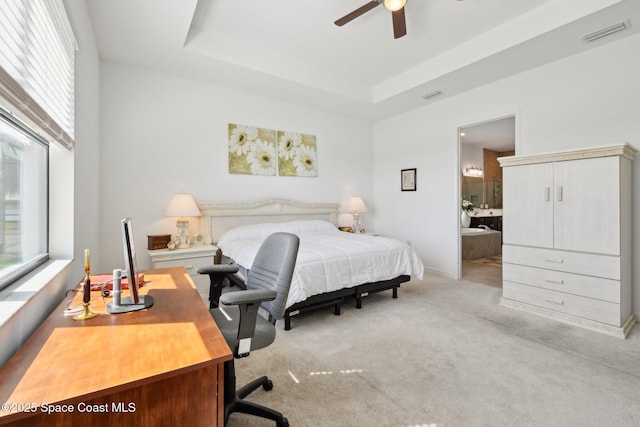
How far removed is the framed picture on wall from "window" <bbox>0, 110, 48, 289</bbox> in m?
4.69

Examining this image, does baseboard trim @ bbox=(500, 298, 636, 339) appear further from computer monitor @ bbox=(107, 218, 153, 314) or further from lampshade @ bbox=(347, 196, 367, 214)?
computer monitor @ bbox=(107, 218, 153, 314)

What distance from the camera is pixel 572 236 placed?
2900mm

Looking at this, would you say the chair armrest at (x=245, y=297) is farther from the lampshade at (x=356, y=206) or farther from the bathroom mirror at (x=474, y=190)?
the bathroom mirror at (x=474, y=190)

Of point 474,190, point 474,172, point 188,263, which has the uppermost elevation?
point 474,172

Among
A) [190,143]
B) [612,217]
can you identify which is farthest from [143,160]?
[612,217]

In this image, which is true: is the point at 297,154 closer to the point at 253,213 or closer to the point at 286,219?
the point at 286,219

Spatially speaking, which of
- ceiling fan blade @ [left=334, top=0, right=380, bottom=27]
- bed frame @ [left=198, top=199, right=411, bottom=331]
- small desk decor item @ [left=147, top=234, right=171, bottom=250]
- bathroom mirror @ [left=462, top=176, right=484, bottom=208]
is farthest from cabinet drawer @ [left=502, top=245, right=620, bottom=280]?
bathroom mirror @ [left=462, top=176, right=484, bottom=208]

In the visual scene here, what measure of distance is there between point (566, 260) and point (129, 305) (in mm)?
3615

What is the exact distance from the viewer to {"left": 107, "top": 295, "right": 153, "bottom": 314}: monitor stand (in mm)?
1313

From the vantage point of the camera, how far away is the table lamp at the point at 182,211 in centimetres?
358

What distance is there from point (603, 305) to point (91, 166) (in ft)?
15.5

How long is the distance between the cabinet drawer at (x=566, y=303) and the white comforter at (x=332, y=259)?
1.01m

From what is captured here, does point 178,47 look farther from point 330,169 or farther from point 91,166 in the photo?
point 330,169

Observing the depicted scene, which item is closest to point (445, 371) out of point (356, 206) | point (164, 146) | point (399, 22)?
point (399, 22)
